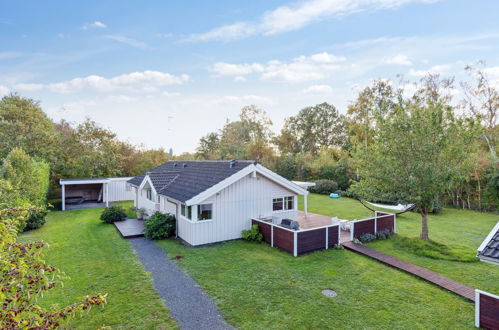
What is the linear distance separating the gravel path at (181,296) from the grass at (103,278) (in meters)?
0.24

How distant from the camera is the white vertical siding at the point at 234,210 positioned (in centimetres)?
1255

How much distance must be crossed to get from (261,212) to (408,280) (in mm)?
6794

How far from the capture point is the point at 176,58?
1958cm

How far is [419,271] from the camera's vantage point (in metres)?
10.1

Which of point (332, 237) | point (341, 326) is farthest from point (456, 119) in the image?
point (341, 326)

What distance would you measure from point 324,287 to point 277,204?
6412 millimetres

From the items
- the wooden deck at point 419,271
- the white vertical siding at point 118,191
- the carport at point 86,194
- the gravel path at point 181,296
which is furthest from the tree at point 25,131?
the wooden deck at point 419,271

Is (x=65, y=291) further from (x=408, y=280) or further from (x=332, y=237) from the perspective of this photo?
(x=408, y=280)

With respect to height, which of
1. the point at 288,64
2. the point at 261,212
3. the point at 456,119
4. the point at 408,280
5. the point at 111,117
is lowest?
the point at 408,280

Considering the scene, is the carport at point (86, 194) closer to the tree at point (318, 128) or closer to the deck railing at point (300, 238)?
the deck railing at point (300, 238)

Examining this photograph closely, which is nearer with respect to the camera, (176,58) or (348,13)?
(348,13)

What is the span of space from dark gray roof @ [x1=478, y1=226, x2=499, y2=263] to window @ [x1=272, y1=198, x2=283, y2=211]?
9.92 m

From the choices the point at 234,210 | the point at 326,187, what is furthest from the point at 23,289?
the point at 326,187

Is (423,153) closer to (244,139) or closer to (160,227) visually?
(160,227)
